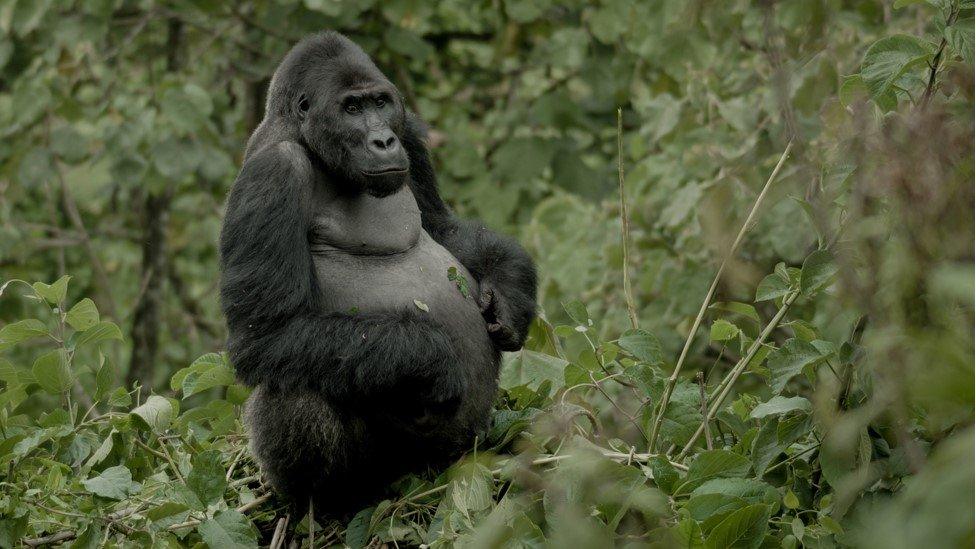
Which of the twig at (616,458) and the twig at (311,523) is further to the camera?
the twig at (311,523)

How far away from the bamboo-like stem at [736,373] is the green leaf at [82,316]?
60.2 inches

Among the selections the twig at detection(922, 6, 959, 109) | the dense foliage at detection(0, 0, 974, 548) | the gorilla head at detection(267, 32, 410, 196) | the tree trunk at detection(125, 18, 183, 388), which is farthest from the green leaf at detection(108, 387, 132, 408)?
the tree trunk at detection(125, 18, 183, 388)

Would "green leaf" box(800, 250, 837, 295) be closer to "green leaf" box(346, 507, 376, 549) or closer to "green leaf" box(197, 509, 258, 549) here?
"green leaf" box(346, 507, 376, 549)

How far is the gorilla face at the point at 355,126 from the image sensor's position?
10.1ft

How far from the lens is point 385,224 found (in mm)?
3219

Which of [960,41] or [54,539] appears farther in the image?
[54,539]

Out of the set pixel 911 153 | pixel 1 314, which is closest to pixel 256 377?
pixel 911 153

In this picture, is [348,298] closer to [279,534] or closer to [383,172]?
[383,172]

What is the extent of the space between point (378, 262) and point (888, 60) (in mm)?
1486

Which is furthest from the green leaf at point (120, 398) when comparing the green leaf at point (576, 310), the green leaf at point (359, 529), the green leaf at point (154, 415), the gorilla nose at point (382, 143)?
the green leaf at point (576, 310)

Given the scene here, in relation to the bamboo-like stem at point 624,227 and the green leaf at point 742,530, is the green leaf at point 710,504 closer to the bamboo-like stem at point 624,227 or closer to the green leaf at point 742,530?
the green leaf at point 742,530

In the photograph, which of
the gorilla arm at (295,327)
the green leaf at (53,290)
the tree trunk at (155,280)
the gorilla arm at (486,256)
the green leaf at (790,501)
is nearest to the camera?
the green leaf at (790,501)

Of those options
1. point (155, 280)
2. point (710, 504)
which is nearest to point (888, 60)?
point (710, 504)

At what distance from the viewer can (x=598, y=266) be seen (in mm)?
5973
